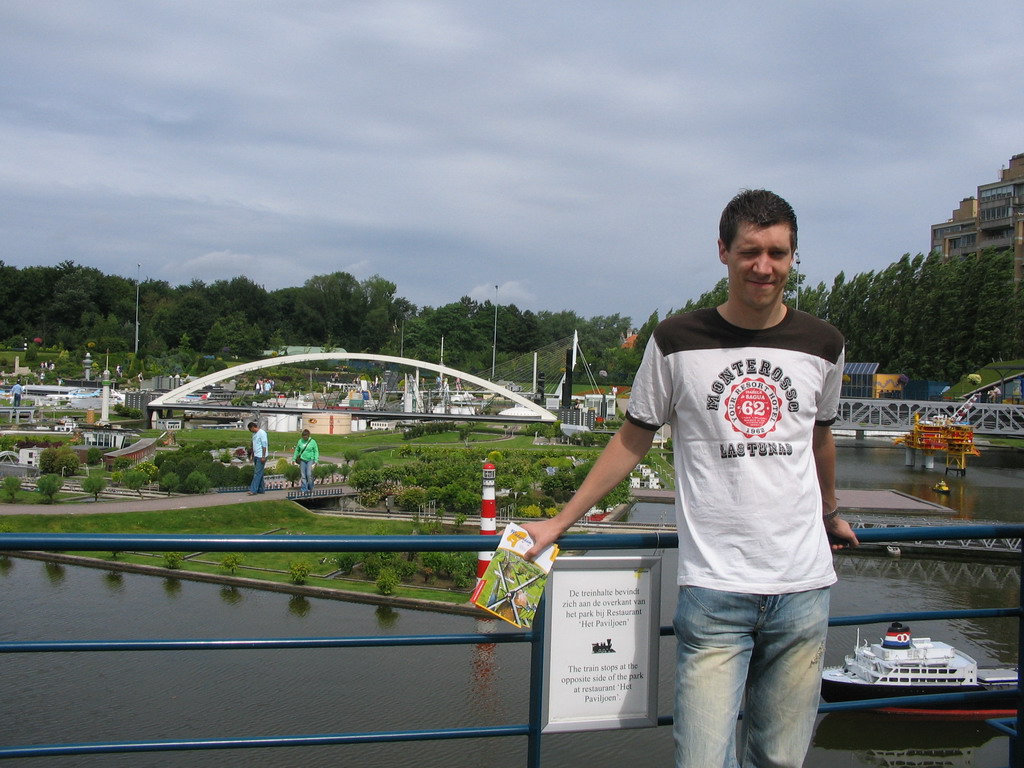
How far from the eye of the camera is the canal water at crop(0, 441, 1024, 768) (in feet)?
28.9

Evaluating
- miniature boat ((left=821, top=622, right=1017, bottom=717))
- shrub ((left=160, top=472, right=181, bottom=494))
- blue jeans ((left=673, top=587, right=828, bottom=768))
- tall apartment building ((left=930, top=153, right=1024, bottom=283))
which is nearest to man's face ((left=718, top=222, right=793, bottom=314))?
blue jeans ((left=673, top=587, right=828, bottom=768))

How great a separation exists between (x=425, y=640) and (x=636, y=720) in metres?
0.58

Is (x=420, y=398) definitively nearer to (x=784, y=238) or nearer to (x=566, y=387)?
(x=566, y=387)

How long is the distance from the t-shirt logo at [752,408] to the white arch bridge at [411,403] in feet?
136

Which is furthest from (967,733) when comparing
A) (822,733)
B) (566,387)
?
(566,387)

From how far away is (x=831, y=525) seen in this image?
2.25 meters

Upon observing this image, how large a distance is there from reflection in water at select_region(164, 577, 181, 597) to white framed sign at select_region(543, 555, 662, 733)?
1256cm

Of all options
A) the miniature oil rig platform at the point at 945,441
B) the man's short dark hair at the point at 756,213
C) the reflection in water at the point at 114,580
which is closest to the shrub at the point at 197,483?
the reflection in water at the point at 114,580

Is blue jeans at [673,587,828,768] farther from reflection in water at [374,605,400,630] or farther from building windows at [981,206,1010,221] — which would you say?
building windows at [981,206,1010,221]

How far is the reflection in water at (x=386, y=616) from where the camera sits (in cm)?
1238

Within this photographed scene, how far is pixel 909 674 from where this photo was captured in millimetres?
10625

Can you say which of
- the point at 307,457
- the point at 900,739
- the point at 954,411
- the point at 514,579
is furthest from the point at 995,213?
the point at 514,579

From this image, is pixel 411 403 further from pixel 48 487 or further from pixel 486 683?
pixel 486 683

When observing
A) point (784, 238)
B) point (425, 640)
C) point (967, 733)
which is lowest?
point (967, 733)
